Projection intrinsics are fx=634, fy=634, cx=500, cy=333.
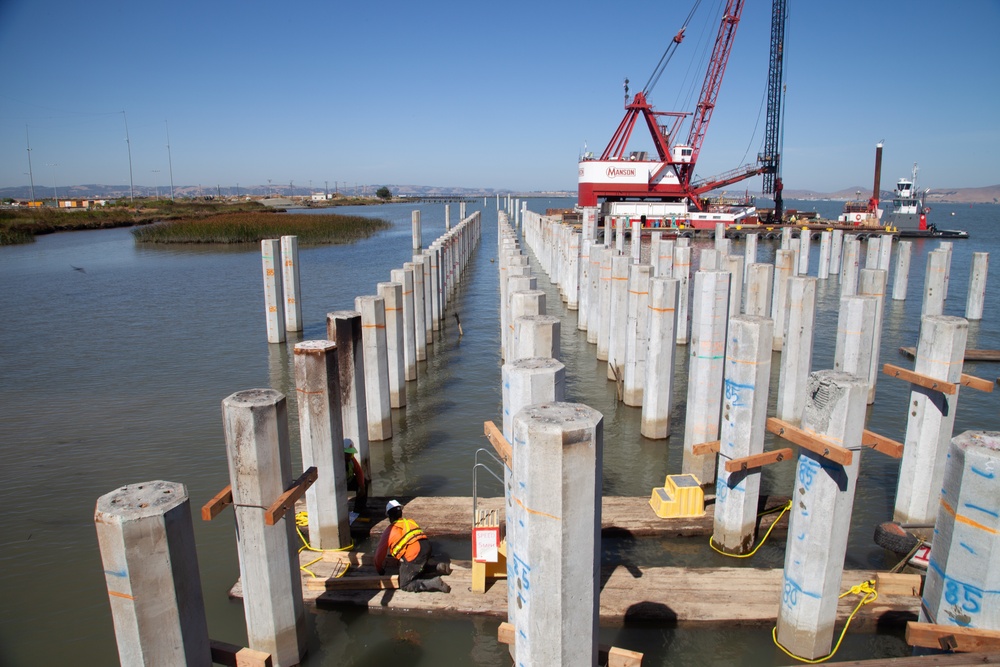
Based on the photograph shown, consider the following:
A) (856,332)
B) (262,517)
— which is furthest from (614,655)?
(856,332)

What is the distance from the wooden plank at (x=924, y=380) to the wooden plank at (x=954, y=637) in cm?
292

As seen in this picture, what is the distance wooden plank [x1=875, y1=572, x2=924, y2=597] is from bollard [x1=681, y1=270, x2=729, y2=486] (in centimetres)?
283

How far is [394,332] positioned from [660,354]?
4896mm

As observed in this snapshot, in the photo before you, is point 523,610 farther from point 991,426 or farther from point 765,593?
point 991,426

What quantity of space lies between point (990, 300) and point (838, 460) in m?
25.3

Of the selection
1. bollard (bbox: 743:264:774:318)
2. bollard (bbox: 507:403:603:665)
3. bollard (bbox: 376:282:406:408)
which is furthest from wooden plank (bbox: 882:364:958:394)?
bollard (bbox: 743:264:774:318)

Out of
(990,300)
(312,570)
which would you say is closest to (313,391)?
(312,570)

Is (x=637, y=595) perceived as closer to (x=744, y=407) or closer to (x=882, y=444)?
(x=744, y=407)

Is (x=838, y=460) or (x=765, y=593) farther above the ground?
(x=838, y=460)

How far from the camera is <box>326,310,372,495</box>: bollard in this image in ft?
26.2

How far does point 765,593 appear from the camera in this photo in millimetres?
5965

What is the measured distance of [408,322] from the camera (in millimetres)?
13695

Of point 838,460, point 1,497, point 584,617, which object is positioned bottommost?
point 1,497

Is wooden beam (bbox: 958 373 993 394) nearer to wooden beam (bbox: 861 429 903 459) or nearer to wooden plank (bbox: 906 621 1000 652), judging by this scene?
wooden beam (bbox: 861 429 903 459)
